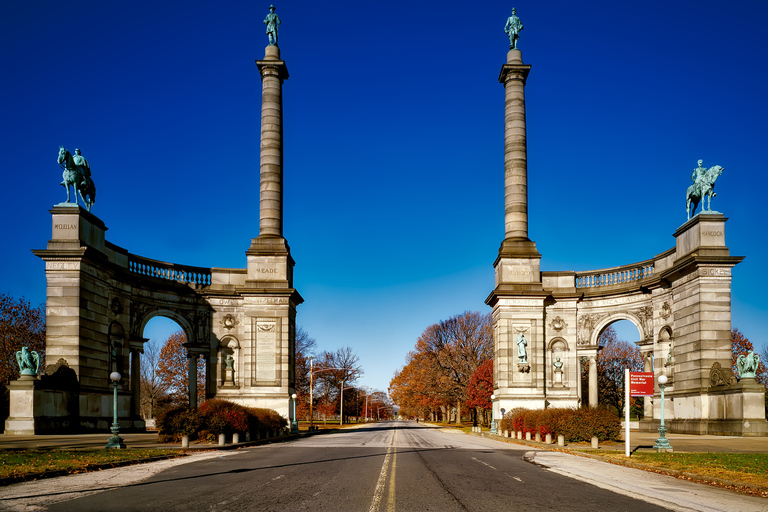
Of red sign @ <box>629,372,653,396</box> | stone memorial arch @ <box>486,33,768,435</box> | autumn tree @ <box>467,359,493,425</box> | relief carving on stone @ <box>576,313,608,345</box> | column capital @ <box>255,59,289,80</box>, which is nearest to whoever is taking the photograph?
red sign @ <box>629,372,653,396</box>

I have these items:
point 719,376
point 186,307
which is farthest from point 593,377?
point 186,307

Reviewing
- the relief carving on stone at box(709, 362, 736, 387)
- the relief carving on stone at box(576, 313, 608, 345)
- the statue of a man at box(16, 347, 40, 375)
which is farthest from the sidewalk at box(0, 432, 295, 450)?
the relief carving on stone at box(576, 313, 608, 345)

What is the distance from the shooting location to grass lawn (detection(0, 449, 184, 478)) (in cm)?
1549

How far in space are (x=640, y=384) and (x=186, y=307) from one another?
2885 cm

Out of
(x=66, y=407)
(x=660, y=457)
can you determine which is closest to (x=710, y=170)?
(x=660, y=457)

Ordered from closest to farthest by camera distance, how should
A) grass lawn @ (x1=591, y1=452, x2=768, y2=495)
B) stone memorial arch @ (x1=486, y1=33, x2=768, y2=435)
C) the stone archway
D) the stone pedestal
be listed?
1. grass lawn @ (x1=591, y1=452, x2=768, y2=495)
2. the stone pedestal
3. the stone archway
4. stone memorial arch @ (x1=486, y1=33, x2=768, y2=435)

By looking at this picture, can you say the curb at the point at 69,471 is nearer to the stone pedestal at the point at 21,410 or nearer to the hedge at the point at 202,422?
the hedge at the point at 202,422

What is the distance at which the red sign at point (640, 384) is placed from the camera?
21969 millimetres

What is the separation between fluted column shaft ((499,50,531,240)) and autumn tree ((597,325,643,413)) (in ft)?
129

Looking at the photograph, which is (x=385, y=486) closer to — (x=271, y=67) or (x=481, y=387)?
(x=271, y=67)

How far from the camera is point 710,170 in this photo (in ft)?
112

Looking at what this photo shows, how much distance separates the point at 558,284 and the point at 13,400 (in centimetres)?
3097

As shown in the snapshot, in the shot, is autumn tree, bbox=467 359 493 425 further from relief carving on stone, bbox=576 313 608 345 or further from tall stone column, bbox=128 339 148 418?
tall stone column, bbox=128 339 148 418

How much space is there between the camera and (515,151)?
139ft
